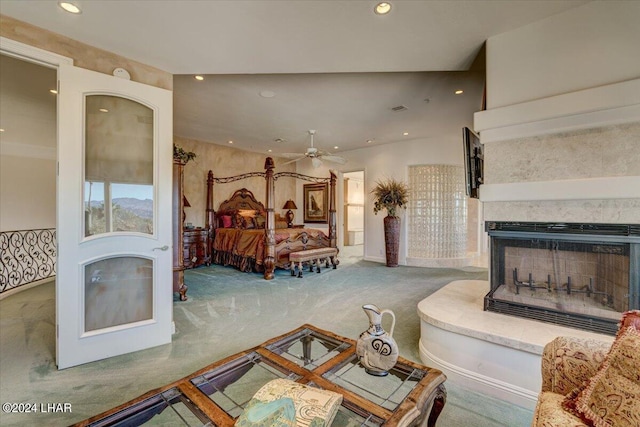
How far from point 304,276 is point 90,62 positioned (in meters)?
4.25

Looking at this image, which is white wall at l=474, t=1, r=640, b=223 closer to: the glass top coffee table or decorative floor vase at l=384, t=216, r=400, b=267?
the glass top coffee table

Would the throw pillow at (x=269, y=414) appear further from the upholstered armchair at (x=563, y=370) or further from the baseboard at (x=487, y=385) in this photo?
the baseboard at (x=487, y=385)

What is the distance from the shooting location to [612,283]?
1.92 m

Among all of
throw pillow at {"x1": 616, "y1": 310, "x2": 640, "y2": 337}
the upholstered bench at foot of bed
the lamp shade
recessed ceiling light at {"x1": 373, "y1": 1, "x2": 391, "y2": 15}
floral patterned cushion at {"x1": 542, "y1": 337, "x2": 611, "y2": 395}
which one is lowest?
the upholstered bench at foot of bed

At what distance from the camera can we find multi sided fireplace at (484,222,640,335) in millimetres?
1849

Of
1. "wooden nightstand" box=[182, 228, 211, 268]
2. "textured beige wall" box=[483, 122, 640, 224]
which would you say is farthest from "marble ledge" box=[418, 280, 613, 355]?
"wooden nightstand" box=[182, 228, 211, 268]

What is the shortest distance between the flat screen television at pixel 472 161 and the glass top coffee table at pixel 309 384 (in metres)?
1.88

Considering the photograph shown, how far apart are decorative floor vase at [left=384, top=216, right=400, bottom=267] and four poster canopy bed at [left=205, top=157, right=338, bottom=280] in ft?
4.22

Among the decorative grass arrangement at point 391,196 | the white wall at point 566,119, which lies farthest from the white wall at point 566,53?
the decorative grass arrangement at point 391,196

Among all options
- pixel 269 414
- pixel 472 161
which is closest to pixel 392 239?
pixel 472 161

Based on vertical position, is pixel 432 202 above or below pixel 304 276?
above

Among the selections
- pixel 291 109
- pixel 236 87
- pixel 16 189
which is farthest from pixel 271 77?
pixel 16 189

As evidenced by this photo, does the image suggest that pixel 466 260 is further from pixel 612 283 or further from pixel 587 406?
pixel 587 406

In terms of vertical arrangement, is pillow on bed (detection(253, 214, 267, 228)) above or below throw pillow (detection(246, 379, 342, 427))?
above
